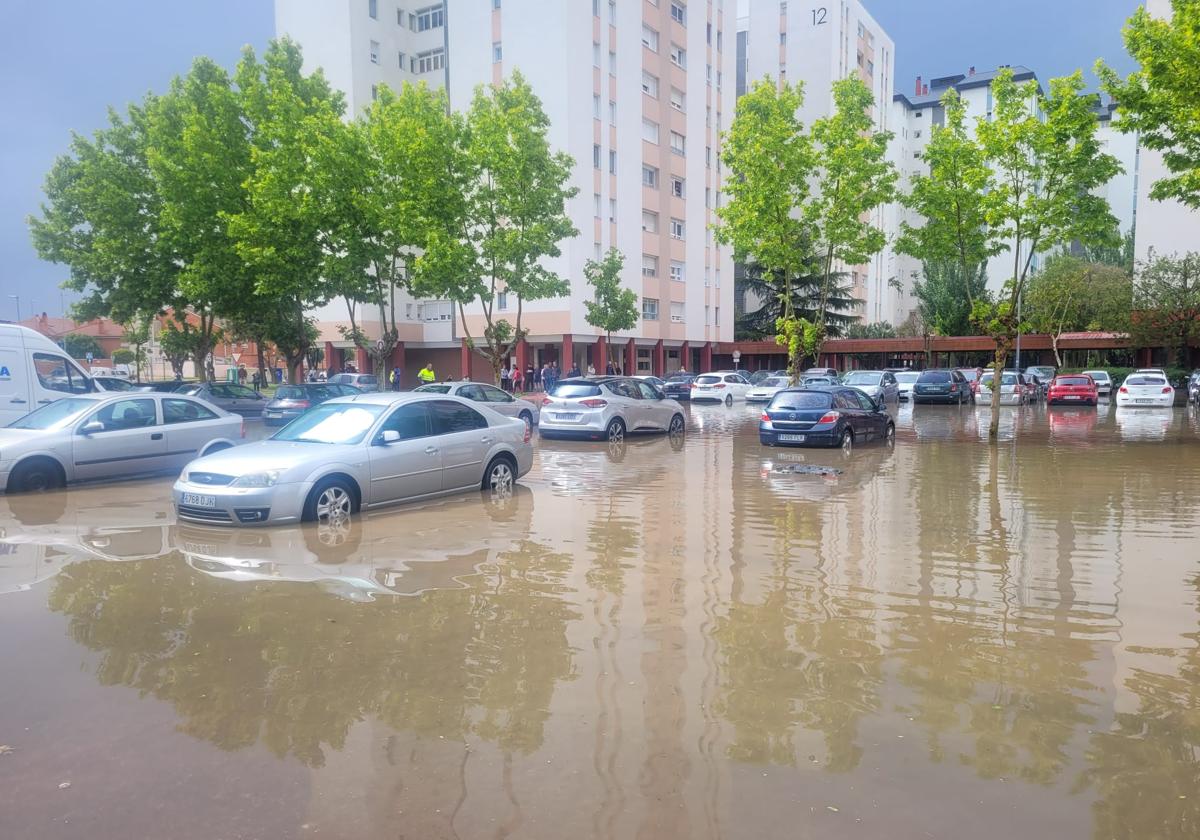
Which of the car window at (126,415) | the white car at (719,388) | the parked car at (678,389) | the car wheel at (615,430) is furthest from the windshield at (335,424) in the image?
the parked car at (678,389)

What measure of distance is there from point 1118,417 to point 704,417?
14.6m

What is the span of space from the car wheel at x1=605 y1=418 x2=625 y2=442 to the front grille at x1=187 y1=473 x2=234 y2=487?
39.2 feet

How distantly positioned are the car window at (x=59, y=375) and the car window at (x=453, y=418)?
8.60m

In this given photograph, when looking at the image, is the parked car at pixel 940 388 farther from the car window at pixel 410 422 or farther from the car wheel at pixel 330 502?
the car wheel at pixel 330 502

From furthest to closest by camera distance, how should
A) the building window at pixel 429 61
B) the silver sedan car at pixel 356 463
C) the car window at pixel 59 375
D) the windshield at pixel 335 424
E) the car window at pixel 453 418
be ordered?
1. the building window at pixel 429 61
2. the car window at pixel 59 375
3. the car window at pixel 453 418
4. the windshield at pixel 335 424
5. the silver sedan car at pixel 356 463

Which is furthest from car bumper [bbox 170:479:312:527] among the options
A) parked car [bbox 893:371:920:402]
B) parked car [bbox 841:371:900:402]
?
parked car [bbox 893:371:920:402]

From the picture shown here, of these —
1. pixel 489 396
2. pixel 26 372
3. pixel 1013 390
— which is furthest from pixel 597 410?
pixel 1013 390

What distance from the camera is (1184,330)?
Result: 146 feet

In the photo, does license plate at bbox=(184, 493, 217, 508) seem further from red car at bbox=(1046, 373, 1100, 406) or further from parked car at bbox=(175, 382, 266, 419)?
red car at bbox=(1046, 373, 1100, 406)

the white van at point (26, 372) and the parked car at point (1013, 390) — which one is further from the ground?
the white van at point (26, 372)

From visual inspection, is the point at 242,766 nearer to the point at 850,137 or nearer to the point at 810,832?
the point at 810,832

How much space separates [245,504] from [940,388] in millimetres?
34373

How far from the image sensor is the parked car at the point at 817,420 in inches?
733

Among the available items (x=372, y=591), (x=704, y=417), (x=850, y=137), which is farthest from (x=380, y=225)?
(x=372, y=591)
